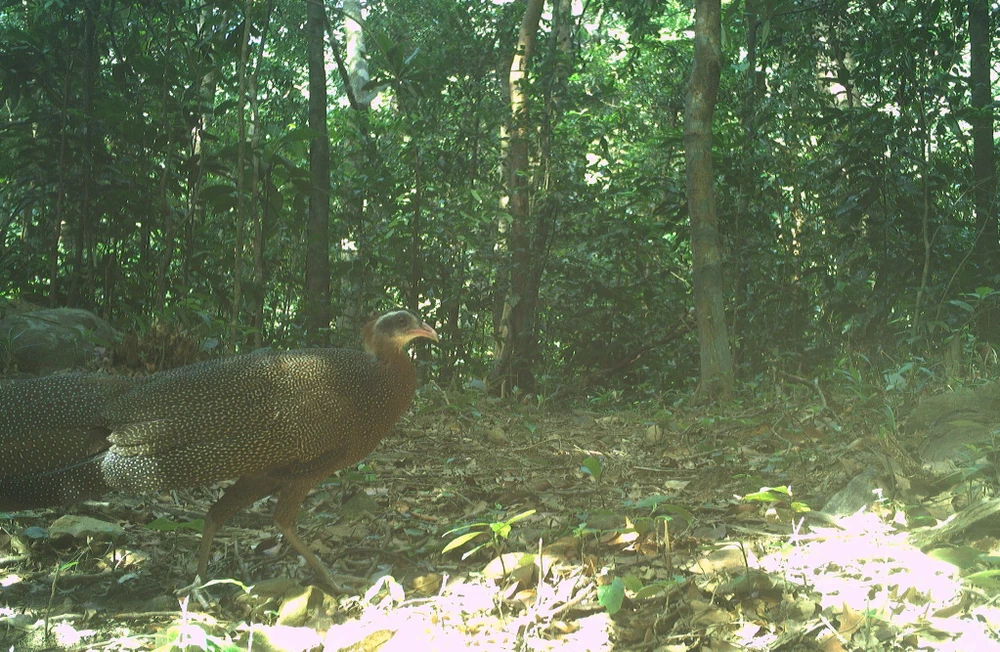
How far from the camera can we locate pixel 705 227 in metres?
6.64

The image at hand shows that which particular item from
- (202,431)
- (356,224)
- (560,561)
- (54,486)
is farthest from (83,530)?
(356,224)

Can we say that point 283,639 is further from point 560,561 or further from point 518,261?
point 518,261

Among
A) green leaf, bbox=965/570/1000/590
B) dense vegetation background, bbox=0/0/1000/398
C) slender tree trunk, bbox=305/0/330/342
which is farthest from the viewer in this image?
slender tree trunk, bbox=305/0/330/342

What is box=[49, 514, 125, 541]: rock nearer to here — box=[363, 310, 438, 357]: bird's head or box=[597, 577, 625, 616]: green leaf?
box=[363, 310, 438, 357]: bird's head

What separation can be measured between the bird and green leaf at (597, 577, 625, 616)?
125cm

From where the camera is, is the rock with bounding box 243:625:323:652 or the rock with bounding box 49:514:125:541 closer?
the rock with bounding box 243:625:323:652

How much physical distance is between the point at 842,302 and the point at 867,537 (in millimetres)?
4811

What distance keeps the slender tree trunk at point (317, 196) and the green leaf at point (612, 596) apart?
16.6 ft

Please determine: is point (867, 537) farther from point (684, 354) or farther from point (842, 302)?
point (684, 354)

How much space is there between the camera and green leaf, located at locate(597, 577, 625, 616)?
2.60 metres

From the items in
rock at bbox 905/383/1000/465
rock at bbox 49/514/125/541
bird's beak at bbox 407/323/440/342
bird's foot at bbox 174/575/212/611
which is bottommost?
bird's foot at bbox 174/575/212/611

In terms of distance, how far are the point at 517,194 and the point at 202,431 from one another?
5.55 m

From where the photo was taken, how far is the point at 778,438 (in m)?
5.04

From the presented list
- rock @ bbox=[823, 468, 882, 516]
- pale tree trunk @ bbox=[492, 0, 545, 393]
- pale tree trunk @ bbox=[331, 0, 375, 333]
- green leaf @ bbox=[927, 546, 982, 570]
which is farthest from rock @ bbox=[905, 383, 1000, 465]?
pale tree trunk @ bbox=[331, 0, 375, 333]
